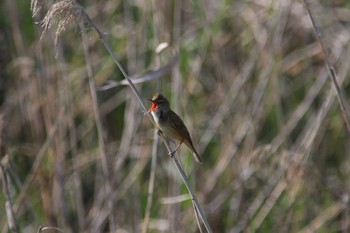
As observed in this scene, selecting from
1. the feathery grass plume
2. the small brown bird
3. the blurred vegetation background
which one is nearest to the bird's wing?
the small brown bird

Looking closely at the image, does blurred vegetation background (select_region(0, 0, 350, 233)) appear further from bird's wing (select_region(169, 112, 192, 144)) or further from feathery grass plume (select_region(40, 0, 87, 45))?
feathery grass plume (select_region(40, 0, 87, 45))

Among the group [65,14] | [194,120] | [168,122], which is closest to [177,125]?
[168,122]

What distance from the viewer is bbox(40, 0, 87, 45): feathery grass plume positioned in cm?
237

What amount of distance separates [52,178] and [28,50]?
37.6 inches

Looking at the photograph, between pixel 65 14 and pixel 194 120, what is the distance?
7.94 ft

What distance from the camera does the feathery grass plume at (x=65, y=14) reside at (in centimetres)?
237

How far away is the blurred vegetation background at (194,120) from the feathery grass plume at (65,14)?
139cm

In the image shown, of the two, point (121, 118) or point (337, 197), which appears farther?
point (121, 118)

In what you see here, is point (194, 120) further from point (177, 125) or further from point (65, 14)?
point (65, 14)

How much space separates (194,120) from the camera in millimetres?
4727

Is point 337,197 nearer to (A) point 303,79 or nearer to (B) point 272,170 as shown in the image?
(B) point 272,170

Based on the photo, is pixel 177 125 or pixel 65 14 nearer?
pixel 65 14

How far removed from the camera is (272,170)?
4398 millimetres

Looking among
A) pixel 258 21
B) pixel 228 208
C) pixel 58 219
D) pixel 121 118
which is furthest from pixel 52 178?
pixel 258 21
